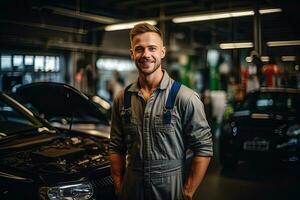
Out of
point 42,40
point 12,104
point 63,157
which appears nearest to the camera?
point 63,157

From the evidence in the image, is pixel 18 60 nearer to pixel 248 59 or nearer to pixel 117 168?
pixel 248 59

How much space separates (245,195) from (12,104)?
304cm

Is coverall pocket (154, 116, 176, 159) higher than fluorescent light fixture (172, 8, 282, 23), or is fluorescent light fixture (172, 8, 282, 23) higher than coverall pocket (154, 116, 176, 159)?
fluorescent light fixture (172, 8, 282, 23)

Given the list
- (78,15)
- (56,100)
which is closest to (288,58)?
(56,100)

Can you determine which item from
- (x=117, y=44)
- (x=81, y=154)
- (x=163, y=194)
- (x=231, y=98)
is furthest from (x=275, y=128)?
(x=117, y=44)

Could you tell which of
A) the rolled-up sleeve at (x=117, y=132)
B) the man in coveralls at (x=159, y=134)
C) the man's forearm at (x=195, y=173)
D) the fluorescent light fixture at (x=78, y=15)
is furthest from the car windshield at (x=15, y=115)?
the fluorescent light fixture at (x=78, y=15)

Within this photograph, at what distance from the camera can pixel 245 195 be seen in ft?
15.0

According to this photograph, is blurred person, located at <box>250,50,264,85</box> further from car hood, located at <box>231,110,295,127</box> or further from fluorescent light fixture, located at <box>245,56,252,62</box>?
car hood, located at <box>231,110,295,127</box>

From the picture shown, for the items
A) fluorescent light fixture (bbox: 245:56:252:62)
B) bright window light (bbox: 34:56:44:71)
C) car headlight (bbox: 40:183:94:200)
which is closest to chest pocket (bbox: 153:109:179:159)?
car headlight (bbox: 40:183:94:200)

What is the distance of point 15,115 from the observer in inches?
136

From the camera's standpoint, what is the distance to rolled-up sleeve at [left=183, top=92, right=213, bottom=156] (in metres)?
1.93

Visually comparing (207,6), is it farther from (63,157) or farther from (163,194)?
(163,194)

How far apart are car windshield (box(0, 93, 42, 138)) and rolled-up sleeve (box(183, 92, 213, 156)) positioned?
1.84 m

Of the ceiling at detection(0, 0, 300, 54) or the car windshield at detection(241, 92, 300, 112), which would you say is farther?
the ceiling at detection(0, 0, 300, 54)
